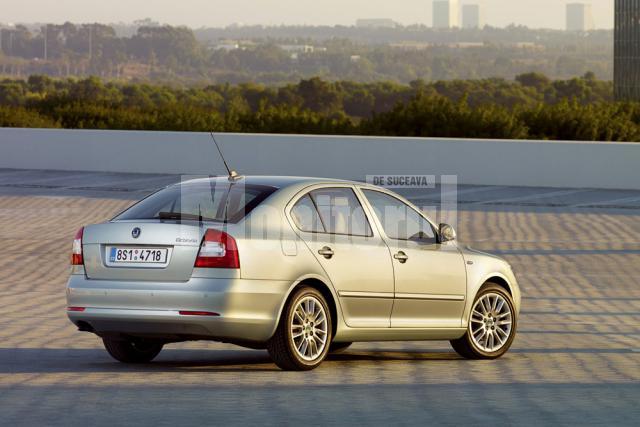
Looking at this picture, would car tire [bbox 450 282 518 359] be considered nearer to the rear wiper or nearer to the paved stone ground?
the paved stone ground

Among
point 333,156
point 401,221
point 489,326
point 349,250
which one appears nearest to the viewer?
point 349,250

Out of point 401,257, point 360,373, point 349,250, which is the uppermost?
point 349,250

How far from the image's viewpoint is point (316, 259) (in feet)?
31.3

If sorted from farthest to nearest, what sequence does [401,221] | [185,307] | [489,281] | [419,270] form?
[489,281] < [401,221] < [419,270] < [185,307]

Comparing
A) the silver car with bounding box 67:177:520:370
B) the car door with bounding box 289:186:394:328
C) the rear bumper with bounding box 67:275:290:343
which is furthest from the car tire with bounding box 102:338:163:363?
the car door with bounding box 289:186:394:328

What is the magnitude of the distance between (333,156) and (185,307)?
2331 centimetres

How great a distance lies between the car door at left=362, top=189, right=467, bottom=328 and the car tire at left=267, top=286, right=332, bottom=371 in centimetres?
83

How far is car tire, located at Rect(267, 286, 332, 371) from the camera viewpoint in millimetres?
9328

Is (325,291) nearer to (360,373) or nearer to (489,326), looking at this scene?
(360,373)

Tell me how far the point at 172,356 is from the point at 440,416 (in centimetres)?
365

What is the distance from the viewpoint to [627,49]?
111 meters

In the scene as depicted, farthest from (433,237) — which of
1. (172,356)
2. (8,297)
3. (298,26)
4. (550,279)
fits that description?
(298,26)

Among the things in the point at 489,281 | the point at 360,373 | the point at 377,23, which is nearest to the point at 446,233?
the point at 489,281

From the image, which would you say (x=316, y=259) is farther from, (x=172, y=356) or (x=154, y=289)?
(x=172, y=356)
